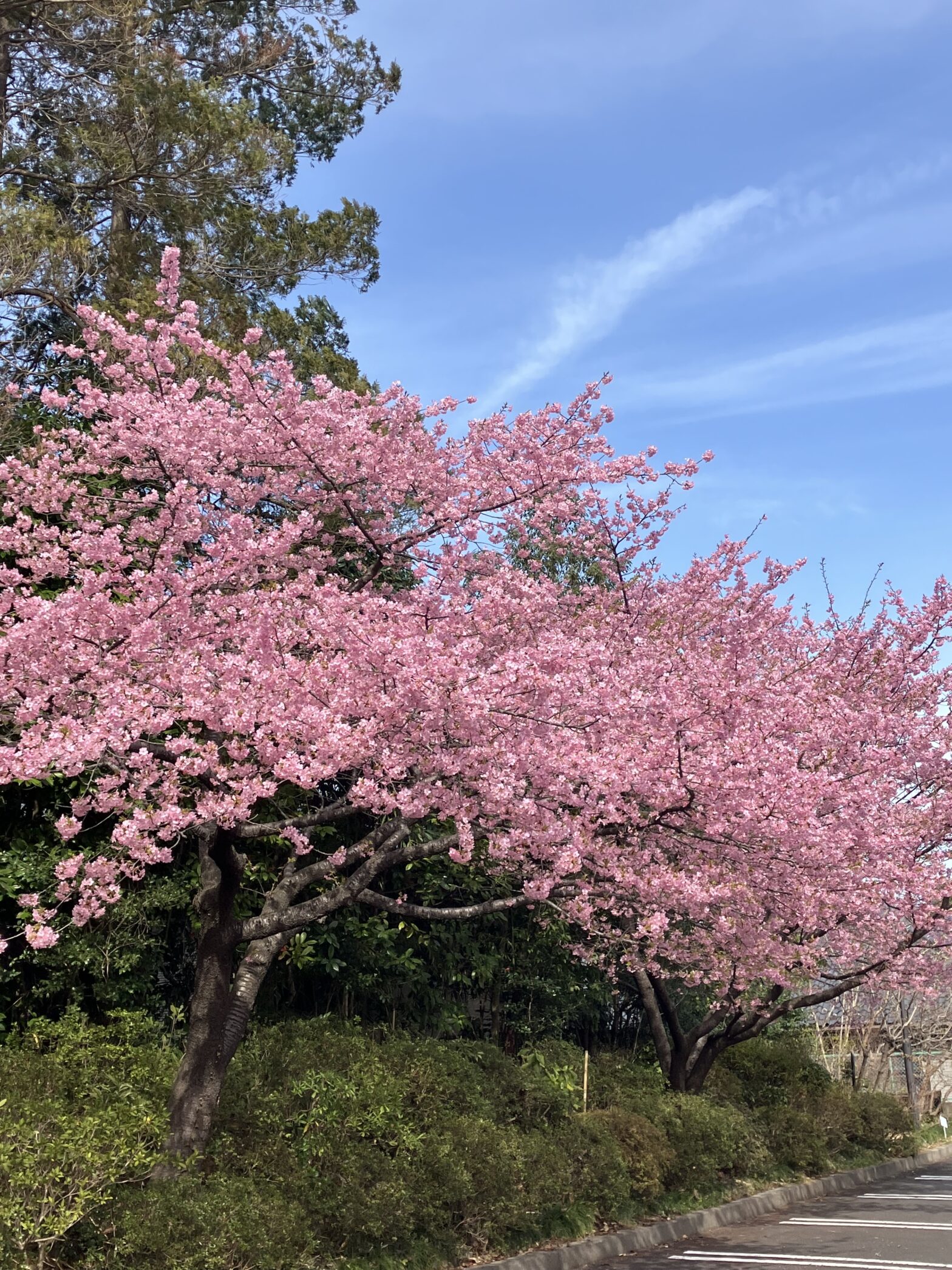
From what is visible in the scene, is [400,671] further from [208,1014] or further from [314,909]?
[208,1014]

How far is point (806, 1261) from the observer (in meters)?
9.35

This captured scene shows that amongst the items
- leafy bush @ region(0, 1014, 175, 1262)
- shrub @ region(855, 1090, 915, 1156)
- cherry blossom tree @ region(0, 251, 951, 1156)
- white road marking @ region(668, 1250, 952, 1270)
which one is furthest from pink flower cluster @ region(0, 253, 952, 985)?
shrub @ region(855, 1090, 915, 1156)

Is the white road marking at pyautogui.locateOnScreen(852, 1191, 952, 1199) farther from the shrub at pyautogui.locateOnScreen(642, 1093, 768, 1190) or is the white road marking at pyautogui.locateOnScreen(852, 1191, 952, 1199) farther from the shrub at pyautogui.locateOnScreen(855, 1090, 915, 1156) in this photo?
the shrub at pyautogui.locateOnScreen(855, 1090, 915, 1156)

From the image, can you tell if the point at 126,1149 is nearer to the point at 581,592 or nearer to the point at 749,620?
the point at 581,592

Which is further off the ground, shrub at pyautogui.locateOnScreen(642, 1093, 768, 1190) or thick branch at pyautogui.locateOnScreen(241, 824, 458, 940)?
thick branch at pyautogui.locateOnScreen(241, 824, 458, 940)

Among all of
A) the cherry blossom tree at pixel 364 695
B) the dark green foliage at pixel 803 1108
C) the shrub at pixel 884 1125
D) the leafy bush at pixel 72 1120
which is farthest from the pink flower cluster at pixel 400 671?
the shrub at pixel 884 1125

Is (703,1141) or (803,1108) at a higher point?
(703,1141)

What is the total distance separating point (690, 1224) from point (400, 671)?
728 cm

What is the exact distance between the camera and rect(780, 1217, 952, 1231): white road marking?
11.2 metres

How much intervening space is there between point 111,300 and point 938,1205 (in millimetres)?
15073

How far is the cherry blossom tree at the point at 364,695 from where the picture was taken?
7.32m

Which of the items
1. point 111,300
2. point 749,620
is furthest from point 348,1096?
point 111,300

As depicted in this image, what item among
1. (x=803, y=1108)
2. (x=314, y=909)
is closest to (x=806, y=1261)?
(x=314, y=909)

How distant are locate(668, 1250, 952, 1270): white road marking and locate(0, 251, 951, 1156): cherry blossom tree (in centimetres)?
240
